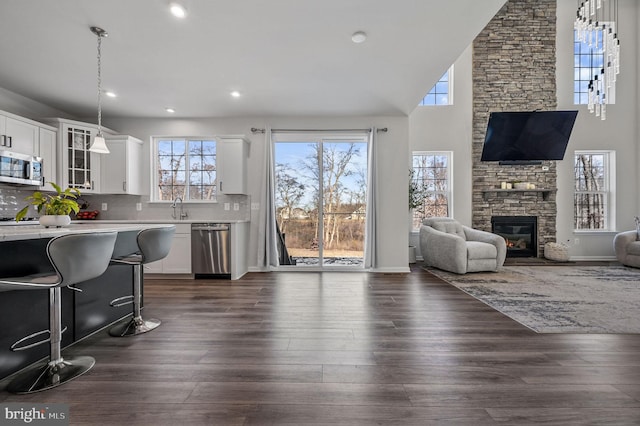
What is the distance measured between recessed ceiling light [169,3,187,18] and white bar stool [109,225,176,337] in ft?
6.24

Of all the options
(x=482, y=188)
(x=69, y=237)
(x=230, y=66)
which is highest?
(x=230, y=66)

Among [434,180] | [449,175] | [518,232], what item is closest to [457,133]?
[449,175]

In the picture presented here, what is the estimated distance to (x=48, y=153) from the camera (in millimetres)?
4305

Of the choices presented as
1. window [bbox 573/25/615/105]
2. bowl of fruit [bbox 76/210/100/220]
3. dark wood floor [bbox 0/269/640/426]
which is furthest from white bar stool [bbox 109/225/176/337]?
window [bbox 573/25/615/105]

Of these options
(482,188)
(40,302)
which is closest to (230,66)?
(40,302)

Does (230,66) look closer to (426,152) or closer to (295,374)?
(295,374)

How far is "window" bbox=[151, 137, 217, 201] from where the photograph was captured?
5.25 meters

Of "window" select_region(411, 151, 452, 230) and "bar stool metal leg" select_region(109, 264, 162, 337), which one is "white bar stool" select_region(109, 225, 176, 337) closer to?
"bar stool metal leg" select_region(109, 264, 162, 337)

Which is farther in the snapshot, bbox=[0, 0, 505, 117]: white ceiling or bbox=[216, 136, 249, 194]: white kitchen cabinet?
bbox=[216, 136, 249, 194]: white kitchen cabinet

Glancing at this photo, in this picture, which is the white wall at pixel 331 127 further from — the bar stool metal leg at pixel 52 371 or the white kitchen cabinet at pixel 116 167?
the bar stool metal leg at pixel 52 371

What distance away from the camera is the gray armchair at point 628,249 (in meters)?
5.40

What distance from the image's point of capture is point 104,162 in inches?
191

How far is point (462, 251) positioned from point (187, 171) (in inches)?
196

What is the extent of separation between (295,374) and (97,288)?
6.16 feet
